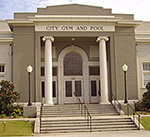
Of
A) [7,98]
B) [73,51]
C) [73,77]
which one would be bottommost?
[7,98]

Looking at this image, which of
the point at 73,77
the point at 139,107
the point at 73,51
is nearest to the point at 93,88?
the point at 73,77

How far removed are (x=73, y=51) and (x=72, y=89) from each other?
3.57 meters

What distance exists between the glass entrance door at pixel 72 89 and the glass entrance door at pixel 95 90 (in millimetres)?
997

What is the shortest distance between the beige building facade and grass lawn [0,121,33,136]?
16.3 feet

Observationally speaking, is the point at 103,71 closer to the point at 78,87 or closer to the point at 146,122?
the point at 78,87

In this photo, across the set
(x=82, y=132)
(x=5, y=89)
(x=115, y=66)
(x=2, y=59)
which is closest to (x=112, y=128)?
(x=82, y=132)

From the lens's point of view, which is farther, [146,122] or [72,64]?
[72,64]

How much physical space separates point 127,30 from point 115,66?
3485mm

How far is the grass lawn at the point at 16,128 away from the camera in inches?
547

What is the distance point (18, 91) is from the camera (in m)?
20.7

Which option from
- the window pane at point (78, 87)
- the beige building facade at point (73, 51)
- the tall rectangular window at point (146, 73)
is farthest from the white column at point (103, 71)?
the tall rectangular window at point (146, 73)

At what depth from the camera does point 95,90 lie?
2388 centimetres

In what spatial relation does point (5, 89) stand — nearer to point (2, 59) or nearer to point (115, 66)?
point (2, 59)

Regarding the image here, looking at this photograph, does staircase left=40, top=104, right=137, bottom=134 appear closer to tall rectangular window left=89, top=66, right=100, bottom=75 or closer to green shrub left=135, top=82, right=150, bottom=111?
green shrub left=135, top=82, right=150, bottom=111
